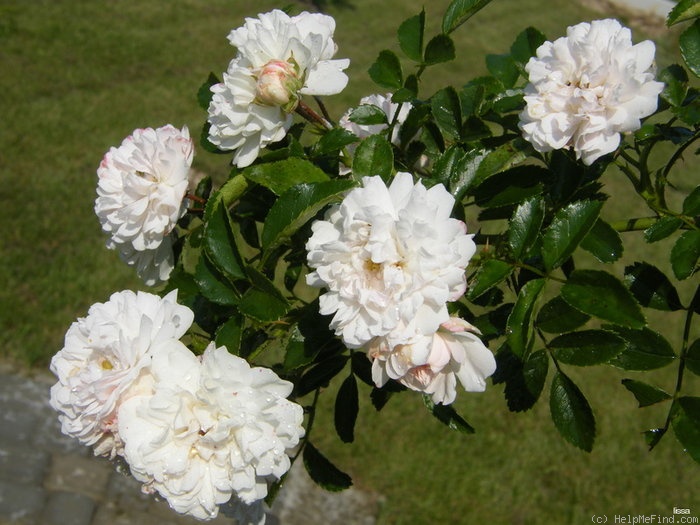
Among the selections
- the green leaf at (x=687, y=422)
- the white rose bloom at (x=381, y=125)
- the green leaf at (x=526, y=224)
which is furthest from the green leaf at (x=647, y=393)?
the white rose bloom at (x=381, y=125)

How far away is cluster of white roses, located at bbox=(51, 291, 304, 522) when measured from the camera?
75 centimetres

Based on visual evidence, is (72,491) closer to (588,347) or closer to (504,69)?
(504,69)

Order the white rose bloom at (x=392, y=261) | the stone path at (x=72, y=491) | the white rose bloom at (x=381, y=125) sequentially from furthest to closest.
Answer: the stone path at (x=72, y=491), the white rose bloom at (x=381, y=125), the white rose bloom at (x=392, y=261)

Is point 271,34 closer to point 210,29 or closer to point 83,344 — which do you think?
point 83,344

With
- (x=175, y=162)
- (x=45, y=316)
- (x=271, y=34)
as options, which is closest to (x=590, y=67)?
(x=271, y=34)

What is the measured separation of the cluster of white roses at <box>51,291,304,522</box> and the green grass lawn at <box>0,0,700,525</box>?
1.97 metres

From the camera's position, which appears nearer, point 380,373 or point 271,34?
point 380,373

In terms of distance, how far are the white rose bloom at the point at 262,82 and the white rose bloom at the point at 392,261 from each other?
7.7 inches

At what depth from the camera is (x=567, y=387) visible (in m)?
0.94

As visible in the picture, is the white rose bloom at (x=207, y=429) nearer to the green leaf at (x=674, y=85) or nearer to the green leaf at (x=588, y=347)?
the green leaf at (x=588, y=347)

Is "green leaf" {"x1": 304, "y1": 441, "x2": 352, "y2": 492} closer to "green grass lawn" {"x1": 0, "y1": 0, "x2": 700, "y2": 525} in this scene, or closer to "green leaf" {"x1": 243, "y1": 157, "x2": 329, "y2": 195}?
"green leaf" {"x1": 243, "y1": 157, "x2": 329, "y2": 195}

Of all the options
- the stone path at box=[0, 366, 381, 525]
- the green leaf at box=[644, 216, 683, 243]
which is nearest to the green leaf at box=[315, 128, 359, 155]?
the green leaf at box=[644, 216, 683, 243]

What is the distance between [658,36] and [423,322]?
23.8 feet

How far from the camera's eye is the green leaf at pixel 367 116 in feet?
3.38
